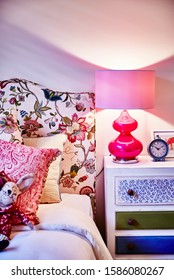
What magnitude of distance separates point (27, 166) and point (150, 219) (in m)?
0.74

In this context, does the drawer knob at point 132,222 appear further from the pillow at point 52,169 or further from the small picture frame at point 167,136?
the small picture frame at point 167,136

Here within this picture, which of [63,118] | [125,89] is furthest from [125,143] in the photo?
[63,118]

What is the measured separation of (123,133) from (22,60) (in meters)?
0.78

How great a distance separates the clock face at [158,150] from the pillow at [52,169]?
518 millimetres

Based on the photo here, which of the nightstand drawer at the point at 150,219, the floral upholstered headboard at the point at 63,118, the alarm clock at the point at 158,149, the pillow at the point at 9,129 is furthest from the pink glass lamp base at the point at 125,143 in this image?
the pillow at the point at 9,129

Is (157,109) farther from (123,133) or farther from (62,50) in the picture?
(62,50)

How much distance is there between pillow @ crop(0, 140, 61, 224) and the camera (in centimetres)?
157

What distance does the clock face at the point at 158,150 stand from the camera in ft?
6.87

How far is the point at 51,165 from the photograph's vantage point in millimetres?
1987

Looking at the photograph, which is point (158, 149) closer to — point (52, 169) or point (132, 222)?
point (132, 222)
